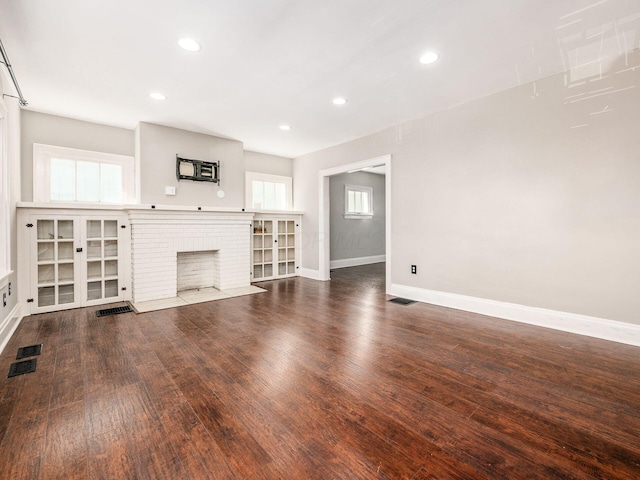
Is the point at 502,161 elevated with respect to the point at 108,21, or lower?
lower

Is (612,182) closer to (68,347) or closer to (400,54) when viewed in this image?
(400,54)

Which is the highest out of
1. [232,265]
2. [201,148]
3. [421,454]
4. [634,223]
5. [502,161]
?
[201,148]

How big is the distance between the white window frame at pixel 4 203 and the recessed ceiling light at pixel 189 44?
1769 mm

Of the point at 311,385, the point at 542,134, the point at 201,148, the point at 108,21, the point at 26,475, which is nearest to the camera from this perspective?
the point at 26,475

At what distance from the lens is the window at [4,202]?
108 inches

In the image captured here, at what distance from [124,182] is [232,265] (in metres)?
2.05

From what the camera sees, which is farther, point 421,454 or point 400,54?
point 400,54

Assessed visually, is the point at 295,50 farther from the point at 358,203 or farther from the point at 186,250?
the point at 358,203

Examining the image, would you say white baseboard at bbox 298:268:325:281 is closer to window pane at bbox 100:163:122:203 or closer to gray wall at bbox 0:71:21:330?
window pane at bbox 100:163:122:203

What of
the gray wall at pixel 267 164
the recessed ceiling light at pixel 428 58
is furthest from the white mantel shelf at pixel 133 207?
the recessed ceiling light at pixel 428 58

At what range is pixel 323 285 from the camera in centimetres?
528

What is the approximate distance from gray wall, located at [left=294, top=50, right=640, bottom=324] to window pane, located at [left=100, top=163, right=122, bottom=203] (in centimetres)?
413

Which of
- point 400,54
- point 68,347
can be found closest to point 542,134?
point 400,54

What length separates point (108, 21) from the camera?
2195 millimetres
